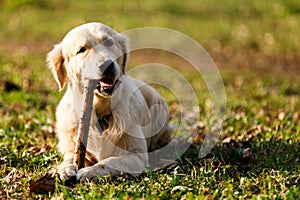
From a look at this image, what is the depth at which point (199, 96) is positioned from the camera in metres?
8.51

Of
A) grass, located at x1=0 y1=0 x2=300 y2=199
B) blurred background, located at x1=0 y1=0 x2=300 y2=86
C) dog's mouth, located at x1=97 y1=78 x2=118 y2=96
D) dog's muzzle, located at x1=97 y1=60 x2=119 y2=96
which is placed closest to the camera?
grass, located at x1=0 y1=0 x2=300 y2=199

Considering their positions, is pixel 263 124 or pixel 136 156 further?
pixel 263 124

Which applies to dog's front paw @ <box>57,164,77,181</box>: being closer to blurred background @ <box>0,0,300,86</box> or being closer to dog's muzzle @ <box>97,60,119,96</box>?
dog's muzzle @ <box>97,60,119,96</box>

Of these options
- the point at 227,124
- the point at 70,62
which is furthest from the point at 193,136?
the point at 70,62

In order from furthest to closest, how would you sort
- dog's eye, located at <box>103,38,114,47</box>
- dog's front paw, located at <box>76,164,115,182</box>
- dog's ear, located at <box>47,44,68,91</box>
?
1. dog's ear, located at <box>47,44,68,91</box>
2. dog's eye, located at <box>103,38,114,47</box>
3. dog's front paw, located at <box>76,164,115,182</box>

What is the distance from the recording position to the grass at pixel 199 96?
4117 mm

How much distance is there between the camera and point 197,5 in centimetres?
1628

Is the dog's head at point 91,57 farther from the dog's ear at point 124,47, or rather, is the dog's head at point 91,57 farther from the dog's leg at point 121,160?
the dog's leg at point 121,160

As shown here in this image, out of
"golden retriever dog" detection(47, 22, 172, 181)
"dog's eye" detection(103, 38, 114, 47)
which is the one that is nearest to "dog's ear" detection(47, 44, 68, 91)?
"golden retriever dog" detection(47, 22, 172, 181)

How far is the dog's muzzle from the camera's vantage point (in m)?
4.33

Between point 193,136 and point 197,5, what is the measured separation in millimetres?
10766

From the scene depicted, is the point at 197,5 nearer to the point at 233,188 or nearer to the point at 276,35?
the point at 276,35

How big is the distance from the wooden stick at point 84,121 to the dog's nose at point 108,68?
0.14 metres

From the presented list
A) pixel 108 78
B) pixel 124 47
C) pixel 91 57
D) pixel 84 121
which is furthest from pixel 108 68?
pixel 124 47
